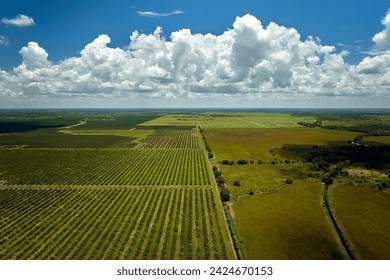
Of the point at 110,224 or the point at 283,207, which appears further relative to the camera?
the point at 283,207

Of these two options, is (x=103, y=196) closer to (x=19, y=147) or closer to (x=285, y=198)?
(x=285, y=198)

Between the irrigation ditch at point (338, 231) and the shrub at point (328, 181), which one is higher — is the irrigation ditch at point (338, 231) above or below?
below

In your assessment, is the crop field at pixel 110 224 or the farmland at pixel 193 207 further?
the farmland at pixel 193 207

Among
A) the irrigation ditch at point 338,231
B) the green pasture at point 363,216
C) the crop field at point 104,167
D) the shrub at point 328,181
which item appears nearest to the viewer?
the irrigation ditch at point 338,231

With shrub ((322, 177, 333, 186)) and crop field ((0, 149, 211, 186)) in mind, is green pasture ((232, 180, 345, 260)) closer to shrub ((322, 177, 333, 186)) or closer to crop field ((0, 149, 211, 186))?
shrub ((322, 177, 333, 186))

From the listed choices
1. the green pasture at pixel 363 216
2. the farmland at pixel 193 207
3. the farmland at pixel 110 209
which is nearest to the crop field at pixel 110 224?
the farmland at pixel 110 209

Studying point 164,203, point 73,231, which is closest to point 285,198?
point 164,203

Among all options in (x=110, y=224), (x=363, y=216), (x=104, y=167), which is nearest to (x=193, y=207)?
(x=110, y=224)

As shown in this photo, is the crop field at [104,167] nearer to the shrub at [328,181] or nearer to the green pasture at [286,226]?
the green pasture at [286,226]

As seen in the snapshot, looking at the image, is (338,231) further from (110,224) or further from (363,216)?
(110,224)
